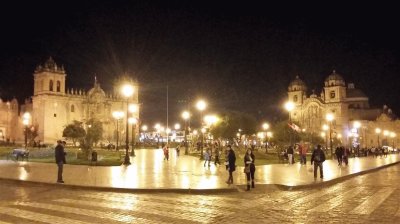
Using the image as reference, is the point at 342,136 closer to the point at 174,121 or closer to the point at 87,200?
the point at 174,121

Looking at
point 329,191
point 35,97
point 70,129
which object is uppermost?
point 35,97

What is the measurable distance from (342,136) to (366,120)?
35.8ft

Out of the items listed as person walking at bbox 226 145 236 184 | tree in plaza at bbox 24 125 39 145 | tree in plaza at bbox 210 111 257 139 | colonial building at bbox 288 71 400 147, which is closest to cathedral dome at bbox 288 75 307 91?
colonial building at bbox 288 71 400 147

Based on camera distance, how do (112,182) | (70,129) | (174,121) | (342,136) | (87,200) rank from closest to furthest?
(87,200)
(112,182)
(70,129)
(342,136)
(174,121)

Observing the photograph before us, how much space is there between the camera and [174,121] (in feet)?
477

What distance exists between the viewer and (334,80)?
113688 mm

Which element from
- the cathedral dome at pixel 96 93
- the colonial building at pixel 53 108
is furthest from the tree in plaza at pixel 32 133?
the cathedral dome at pixel 96 93

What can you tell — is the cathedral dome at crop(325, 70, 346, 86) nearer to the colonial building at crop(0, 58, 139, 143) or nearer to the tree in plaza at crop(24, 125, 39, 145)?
the colonial building at crop(0, 58, 139, 143)

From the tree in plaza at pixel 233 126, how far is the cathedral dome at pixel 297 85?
4250cm

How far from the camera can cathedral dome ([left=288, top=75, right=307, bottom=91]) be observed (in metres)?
121

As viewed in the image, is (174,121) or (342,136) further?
(174,121)

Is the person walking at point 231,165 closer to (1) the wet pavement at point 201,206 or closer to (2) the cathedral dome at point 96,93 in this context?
(1) the wet pavement at point 201,206

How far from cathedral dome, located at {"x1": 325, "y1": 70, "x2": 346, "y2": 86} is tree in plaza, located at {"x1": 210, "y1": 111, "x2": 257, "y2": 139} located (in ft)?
129

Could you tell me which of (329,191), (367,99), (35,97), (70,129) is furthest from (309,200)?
(367,99)
